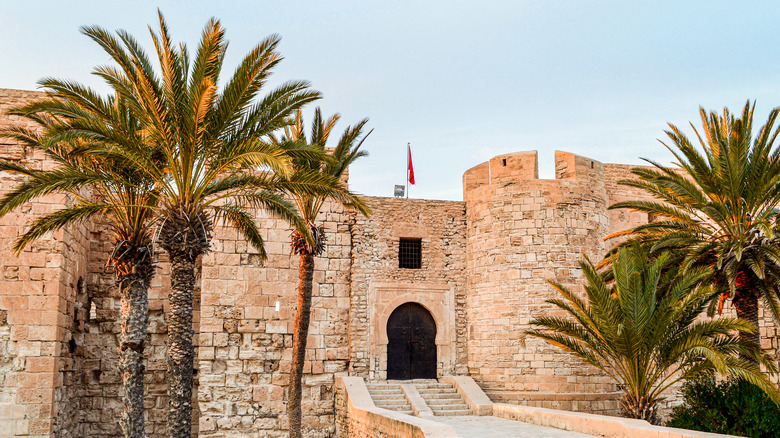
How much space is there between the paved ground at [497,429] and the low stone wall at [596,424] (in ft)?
0.50

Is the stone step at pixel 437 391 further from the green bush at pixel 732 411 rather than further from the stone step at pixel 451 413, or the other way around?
the green bush at pixel 732 411

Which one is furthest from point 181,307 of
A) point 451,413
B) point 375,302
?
point 451,413

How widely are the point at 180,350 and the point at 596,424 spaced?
608cm

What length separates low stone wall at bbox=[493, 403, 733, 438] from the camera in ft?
27.0

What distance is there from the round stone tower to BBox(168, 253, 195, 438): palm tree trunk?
7.30m

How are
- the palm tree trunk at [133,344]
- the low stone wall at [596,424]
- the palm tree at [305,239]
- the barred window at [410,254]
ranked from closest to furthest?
the low stone wall at [596,424], the palm tree trunk at [133,344], the palm tree at [305,239], the barred window at [410,254]

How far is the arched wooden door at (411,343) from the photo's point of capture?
15.1 meters

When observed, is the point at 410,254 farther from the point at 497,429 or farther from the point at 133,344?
the point at 133,344

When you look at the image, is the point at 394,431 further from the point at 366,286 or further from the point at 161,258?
the point at 161,258

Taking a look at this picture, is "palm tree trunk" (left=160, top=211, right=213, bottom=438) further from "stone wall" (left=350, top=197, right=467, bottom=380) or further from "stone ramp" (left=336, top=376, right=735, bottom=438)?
"stone wall" (left=350, top=197, right=467, bottom=380)

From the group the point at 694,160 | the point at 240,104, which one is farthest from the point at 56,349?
the point at 694,160

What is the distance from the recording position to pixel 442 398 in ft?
46.3

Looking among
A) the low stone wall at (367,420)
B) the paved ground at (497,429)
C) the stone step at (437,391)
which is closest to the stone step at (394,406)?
the low stone wall at (367,420)

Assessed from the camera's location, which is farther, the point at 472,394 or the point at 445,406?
the point at 472,394
